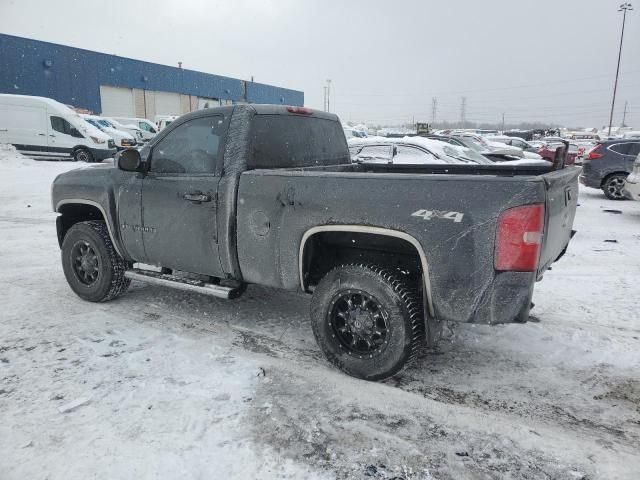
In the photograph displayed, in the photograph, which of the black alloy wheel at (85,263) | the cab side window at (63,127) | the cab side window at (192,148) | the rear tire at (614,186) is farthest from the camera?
the cab side window at (63,127)

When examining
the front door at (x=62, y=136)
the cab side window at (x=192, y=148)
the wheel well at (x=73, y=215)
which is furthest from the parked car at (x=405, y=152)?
the front door at (x=62, y=136)

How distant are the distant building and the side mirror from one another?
88.9 feet

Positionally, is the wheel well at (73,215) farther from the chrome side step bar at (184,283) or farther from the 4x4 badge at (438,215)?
the 4x4 badge at (438,215)

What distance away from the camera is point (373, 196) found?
10.6ft

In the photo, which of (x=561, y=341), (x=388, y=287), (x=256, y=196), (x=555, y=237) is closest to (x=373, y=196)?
(x=388, y=287)

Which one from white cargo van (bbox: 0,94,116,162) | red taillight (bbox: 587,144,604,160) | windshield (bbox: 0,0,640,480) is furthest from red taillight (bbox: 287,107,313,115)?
white cargo van (bbox: 0,94,116,162)

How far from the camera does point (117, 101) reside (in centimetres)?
4350

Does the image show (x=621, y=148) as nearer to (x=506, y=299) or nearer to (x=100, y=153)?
(x=506, y=299)

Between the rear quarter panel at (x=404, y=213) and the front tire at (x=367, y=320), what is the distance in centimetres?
25

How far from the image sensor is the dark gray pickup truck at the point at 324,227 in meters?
2.96

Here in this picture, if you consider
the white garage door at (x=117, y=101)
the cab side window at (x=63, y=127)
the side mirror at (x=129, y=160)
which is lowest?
the side mirror at (x=129, y=160)

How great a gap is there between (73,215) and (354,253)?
3.39 meters

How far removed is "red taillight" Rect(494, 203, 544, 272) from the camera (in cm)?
282

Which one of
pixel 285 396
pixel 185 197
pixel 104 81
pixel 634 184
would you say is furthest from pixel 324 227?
pixel 104 81
